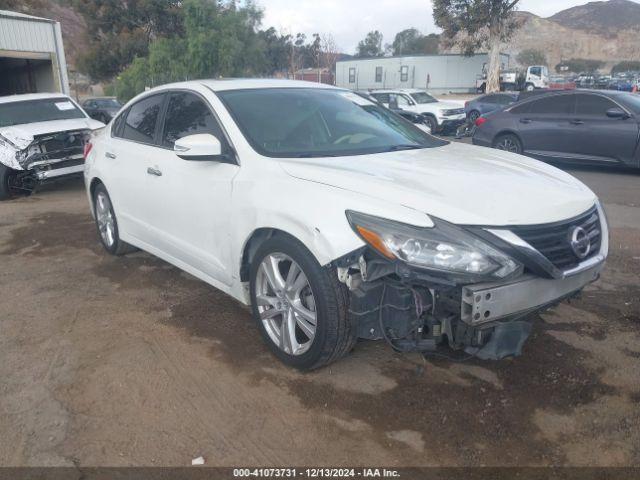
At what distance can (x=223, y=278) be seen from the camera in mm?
3750

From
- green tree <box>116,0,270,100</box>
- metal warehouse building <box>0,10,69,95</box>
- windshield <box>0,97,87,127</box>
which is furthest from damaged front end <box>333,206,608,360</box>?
green tree <box>116,0,270,100</box>

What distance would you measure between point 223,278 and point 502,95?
19.9 meters

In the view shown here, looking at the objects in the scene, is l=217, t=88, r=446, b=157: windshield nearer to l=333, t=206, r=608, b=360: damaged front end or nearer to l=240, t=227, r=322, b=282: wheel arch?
l=240, t=227, r=322, b=282: wheel arch

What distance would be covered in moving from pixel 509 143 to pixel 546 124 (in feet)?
2.59

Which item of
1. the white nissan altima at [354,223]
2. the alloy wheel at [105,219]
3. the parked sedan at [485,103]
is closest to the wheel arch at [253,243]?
the white nissan altima at [354,223]

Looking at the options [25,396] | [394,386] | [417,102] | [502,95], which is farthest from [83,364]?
[502,95]

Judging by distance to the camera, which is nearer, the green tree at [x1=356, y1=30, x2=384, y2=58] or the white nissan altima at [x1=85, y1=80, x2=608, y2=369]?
the white nissan altima at [x1=85, y1=80, x2=608, y2=369]

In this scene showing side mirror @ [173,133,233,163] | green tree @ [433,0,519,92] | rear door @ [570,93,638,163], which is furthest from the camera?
green tree @ [433,0,519,92]

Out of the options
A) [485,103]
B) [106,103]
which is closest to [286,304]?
[485,103]

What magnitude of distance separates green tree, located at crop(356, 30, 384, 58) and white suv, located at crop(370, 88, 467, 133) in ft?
244

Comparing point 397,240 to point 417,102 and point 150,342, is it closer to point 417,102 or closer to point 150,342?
point 150,342

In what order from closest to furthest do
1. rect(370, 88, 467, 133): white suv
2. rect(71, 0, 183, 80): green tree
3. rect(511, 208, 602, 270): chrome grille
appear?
1. rect(511, 208, 602, 270): chrome grille
2. rect(370, 88, 467, 133): white suv
3. rect(71, 0, 183, 80): green tree

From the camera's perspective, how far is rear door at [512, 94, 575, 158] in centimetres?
1017

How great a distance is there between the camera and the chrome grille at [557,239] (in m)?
2.76
